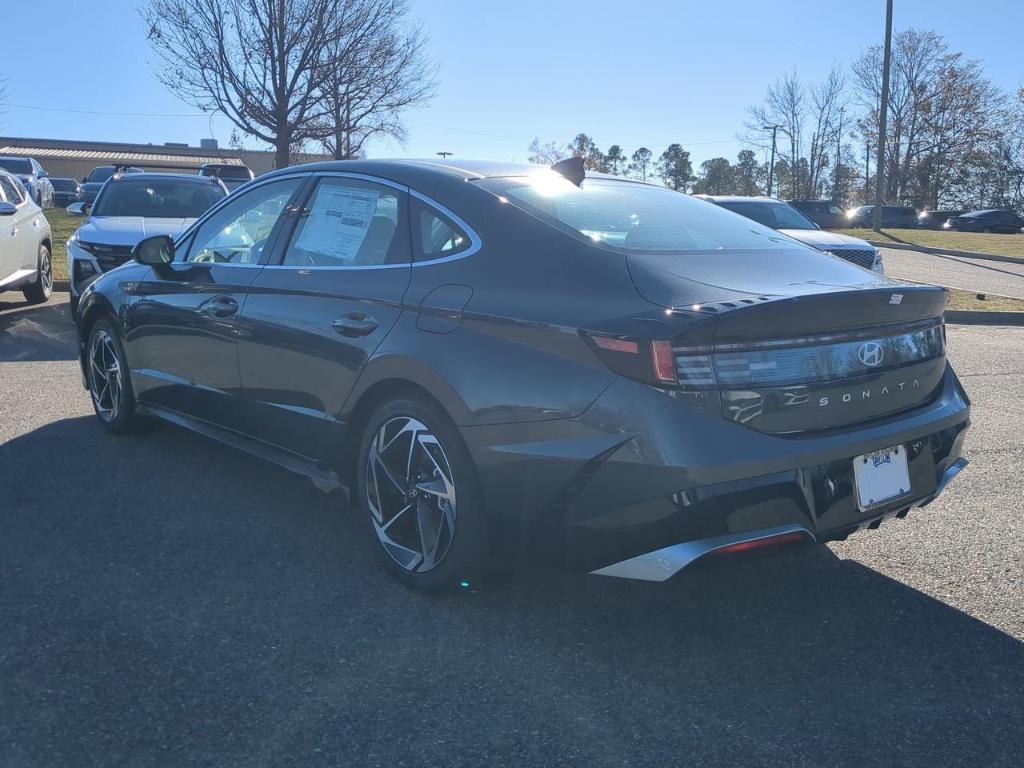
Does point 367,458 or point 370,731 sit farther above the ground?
point 367,458

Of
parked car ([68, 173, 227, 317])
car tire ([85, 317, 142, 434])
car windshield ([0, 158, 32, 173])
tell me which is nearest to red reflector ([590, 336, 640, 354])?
car tire ([85, 317, 142, 434])

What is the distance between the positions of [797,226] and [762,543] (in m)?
11.7

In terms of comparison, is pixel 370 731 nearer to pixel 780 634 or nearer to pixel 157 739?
pixel 157 739

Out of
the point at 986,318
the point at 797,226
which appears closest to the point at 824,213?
the point at 797,226

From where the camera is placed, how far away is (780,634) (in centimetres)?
333

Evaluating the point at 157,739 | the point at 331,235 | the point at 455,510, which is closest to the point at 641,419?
the point at 455,510

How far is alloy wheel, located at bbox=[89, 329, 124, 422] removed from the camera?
5.67 meters

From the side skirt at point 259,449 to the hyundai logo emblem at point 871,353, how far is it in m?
2.05

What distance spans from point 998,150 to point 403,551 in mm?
69859

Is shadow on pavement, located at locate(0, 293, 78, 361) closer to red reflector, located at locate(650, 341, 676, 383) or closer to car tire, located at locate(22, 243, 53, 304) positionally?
car tire, located at locate(22, 243, 53, 304)

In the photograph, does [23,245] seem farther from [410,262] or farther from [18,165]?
[18,165]

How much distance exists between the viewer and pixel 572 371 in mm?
3025

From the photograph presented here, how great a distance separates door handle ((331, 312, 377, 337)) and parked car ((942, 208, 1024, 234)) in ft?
160

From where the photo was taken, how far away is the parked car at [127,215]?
970 centimetres
